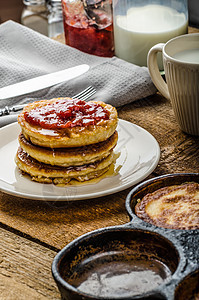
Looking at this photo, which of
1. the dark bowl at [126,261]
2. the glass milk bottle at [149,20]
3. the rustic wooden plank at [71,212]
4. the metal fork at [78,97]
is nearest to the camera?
the dark bowl at [126,261]

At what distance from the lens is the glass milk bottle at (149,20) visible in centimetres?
138

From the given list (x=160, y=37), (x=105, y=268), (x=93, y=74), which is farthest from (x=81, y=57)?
(x=105, y=268)

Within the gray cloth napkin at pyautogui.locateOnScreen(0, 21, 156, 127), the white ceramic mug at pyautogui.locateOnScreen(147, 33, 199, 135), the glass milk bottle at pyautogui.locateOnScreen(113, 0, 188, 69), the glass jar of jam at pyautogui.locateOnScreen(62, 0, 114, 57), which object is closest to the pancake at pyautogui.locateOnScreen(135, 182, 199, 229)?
the white ceramic mug at pyautogui.locateOnScreen(147, 33, 199, 135)

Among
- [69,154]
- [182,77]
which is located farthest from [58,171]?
[182,77]

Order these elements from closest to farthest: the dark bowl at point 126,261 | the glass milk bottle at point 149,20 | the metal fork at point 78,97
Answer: the dark bowl at point 126,261 < the metal fork at point 78,97 < the glass milk bottle at point 149,20

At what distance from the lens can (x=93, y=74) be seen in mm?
1351

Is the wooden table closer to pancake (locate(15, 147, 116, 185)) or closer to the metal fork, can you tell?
pancake (locate(15, 147, 116, 185))

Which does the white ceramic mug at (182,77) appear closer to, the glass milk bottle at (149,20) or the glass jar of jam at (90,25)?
the glass milk bottle at (149,20)

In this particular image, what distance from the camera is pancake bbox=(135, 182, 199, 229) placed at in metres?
0.73

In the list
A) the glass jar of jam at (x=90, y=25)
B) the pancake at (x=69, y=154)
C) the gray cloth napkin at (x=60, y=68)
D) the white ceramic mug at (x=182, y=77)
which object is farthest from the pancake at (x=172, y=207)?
the glass jar of jam at (x=90, y=25)

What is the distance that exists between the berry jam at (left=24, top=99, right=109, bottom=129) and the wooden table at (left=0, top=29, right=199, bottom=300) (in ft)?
0.49

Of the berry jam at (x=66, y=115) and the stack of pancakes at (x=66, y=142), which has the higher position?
the berry jam at (x=66, y=115)

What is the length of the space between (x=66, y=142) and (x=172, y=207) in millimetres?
237

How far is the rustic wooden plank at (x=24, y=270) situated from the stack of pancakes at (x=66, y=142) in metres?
0.15
